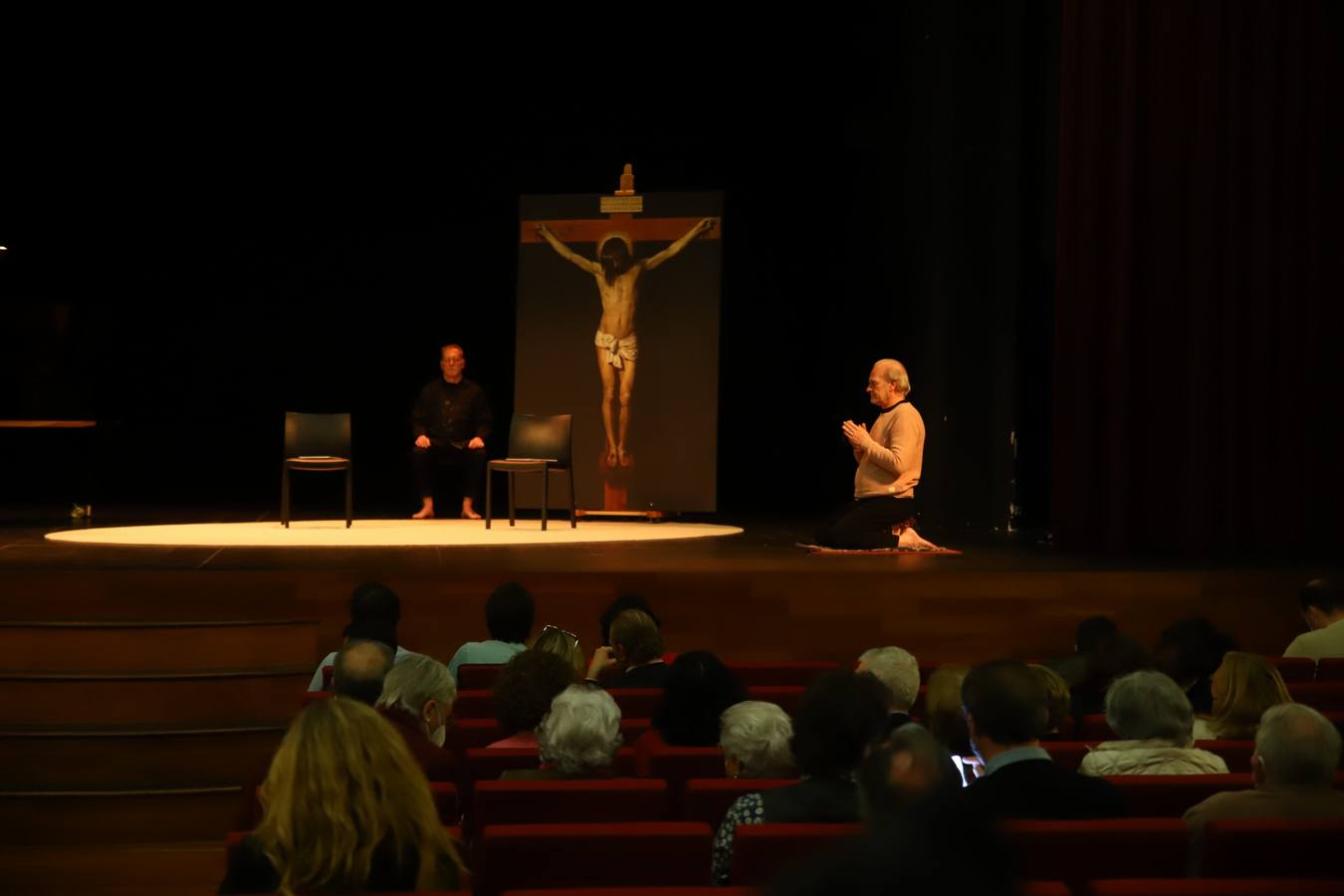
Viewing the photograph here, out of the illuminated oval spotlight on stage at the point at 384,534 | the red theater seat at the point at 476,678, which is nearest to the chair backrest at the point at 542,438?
the illuminated oval spotlight on stage at the point at 384,534

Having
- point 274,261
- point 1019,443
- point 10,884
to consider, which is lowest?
point 10,884

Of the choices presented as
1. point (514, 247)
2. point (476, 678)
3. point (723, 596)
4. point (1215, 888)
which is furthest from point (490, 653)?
point (514, 247)

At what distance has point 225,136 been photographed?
1074 centimetres

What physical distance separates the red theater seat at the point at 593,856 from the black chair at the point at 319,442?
6374mm

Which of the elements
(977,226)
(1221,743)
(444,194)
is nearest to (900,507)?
(977,226)

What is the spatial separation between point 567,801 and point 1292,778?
1.22 metres

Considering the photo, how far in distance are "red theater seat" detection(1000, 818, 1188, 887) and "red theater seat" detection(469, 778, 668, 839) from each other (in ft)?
2.06

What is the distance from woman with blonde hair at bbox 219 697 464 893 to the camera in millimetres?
1877

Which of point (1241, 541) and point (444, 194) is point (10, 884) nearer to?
point (1241, 541)

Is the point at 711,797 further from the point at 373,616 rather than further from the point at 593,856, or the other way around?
the point at 373,616

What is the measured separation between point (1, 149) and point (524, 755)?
28.3 feet

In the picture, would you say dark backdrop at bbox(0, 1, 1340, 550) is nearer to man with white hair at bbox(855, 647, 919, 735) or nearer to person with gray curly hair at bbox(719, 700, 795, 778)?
man with white hair at bbox(855, 647, 919, 735)

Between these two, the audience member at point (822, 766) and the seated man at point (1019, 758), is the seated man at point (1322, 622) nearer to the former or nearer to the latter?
the seated man at point (1019, 758)

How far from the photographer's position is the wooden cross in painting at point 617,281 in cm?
963
